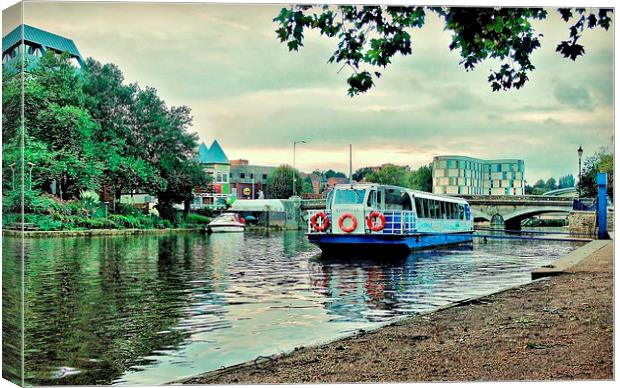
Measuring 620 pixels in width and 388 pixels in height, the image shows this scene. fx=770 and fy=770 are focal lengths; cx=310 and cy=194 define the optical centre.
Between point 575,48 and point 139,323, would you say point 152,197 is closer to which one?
point 139,323

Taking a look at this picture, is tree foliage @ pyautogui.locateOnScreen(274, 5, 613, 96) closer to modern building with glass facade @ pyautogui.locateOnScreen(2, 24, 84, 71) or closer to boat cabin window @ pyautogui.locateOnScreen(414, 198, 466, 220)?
modern building with glass facade @ pyautogui.locateOnScreen(2, 24, 84, 71)

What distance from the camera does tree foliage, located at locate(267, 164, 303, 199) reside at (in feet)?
27.4

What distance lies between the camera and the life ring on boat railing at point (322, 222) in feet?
50.6

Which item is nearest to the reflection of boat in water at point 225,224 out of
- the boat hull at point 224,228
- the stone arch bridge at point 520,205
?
the boat hull at point 224,228

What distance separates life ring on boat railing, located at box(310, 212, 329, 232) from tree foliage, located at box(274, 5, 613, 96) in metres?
8.48

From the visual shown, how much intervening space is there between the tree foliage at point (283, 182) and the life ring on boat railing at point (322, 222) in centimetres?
599

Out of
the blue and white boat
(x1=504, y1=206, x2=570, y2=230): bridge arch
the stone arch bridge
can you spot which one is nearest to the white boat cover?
the stone arch bridge

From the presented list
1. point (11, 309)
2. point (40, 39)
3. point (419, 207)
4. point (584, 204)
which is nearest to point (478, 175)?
point (584, 204)

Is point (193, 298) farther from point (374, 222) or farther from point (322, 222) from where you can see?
point (374, 222)

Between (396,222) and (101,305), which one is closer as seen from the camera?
(101,305)

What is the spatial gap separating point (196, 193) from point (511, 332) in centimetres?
415

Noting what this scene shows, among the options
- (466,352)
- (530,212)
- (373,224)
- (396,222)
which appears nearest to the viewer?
(466,352)

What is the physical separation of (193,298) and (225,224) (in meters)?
1.14

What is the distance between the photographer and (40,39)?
5691mm
